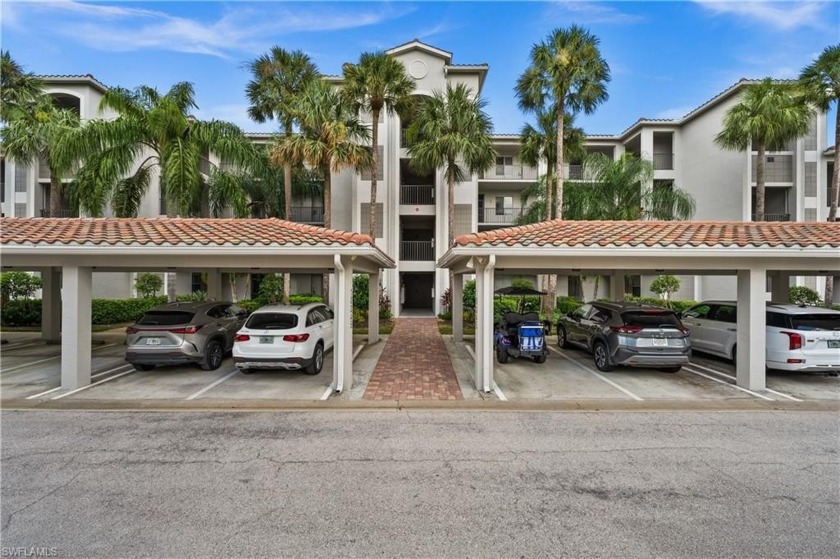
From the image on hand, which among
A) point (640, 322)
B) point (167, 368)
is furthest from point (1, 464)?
point (640, 322)

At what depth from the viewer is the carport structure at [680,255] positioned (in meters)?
7.18

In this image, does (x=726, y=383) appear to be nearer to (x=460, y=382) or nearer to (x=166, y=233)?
(x=460, y=382)

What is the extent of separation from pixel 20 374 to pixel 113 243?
16.3ft

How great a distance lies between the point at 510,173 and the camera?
2550 centimetres

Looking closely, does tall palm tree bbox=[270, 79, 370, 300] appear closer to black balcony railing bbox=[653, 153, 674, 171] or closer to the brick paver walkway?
the brick paver walkway

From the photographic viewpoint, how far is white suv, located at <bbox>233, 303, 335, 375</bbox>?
798 centimetres

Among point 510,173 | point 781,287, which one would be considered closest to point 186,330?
point 781,287

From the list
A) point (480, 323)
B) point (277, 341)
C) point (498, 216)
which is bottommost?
point (277, 341)

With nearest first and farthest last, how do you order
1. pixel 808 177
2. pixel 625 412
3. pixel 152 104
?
pixel 625 412, pixel 152 104, pixel 808 177

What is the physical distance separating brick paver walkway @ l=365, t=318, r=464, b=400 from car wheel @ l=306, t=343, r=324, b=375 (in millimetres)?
1312

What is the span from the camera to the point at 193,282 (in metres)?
24.6

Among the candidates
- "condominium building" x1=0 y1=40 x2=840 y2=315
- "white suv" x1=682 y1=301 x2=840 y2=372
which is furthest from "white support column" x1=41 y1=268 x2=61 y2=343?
"white suv" x1=682 y1=301 x2=840 y2=372

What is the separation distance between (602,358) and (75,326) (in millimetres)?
11427

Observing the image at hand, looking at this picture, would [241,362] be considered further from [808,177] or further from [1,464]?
[808,177]
